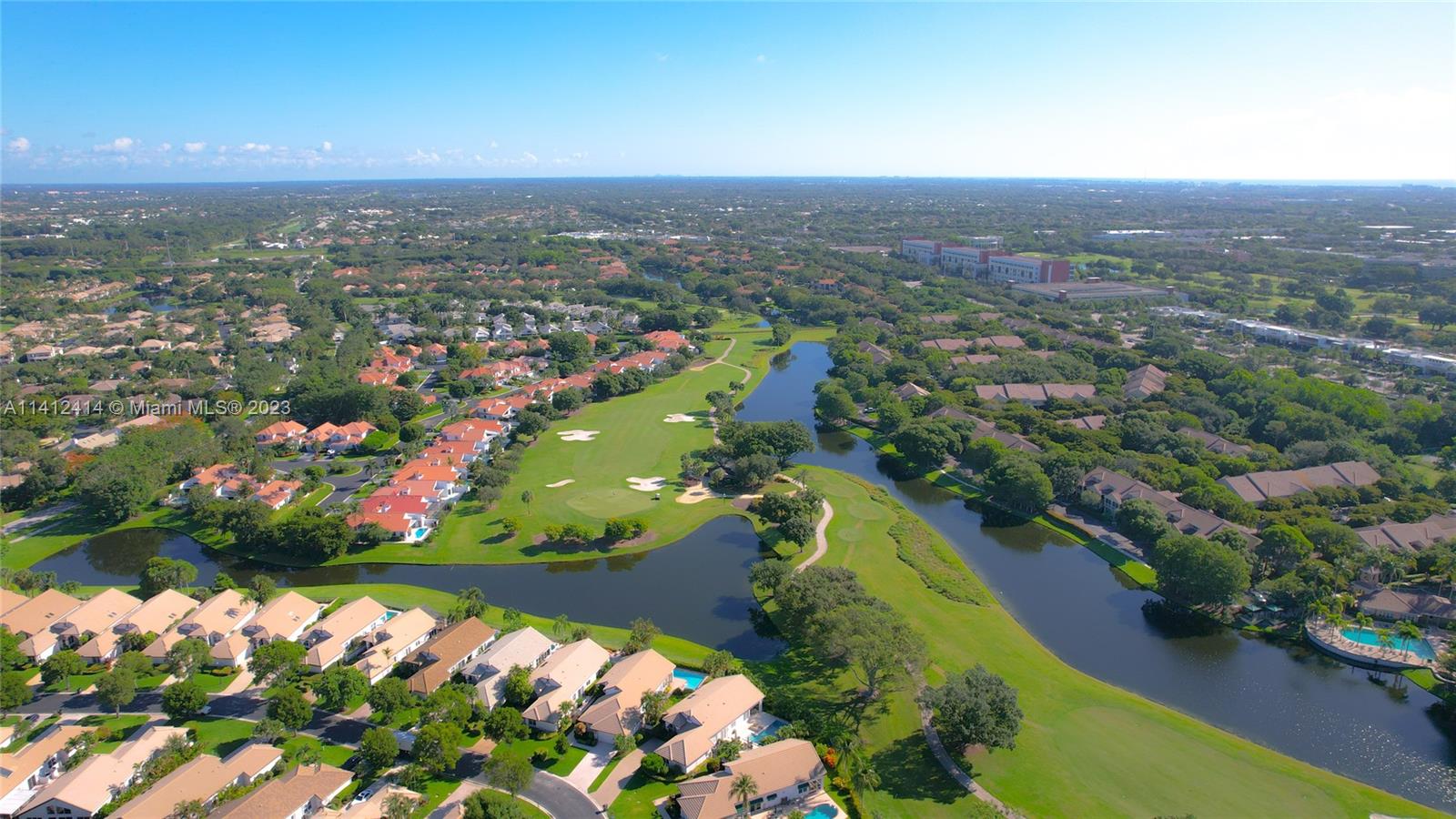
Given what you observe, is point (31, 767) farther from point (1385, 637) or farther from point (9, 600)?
point (1385, 637)

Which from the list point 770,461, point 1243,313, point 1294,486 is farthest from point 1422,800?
point 1243,313

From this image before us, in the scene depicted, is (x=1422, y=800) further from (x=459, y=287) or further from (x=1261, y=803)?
(x=459, y=287)

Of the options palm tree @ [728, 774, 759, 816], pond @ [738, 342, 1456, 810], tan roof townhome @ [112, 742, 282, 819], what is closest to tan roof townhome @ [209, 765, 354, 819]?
tan roof townhome @ [112, 742, 282, 819]

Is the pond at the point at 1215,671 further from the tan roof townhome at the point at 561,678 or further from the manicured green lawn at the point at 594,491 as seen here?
the tan roof townhome at the point at 561,678

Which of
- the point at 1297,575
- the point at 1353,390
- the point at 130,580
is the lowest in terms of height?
the point at 130,580

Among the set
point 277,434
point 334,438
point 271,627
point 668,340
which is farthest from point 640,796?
point 668,340

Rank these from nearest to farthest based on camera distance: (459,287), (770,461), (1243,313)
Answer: (770,461), (1243,313), (459,287)

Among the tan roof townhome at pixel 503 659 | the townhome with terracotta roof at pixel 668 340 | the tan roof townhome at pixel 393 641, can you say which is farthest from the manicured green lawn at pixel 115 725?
the townhome with terracotta roof at pixel 668 340
